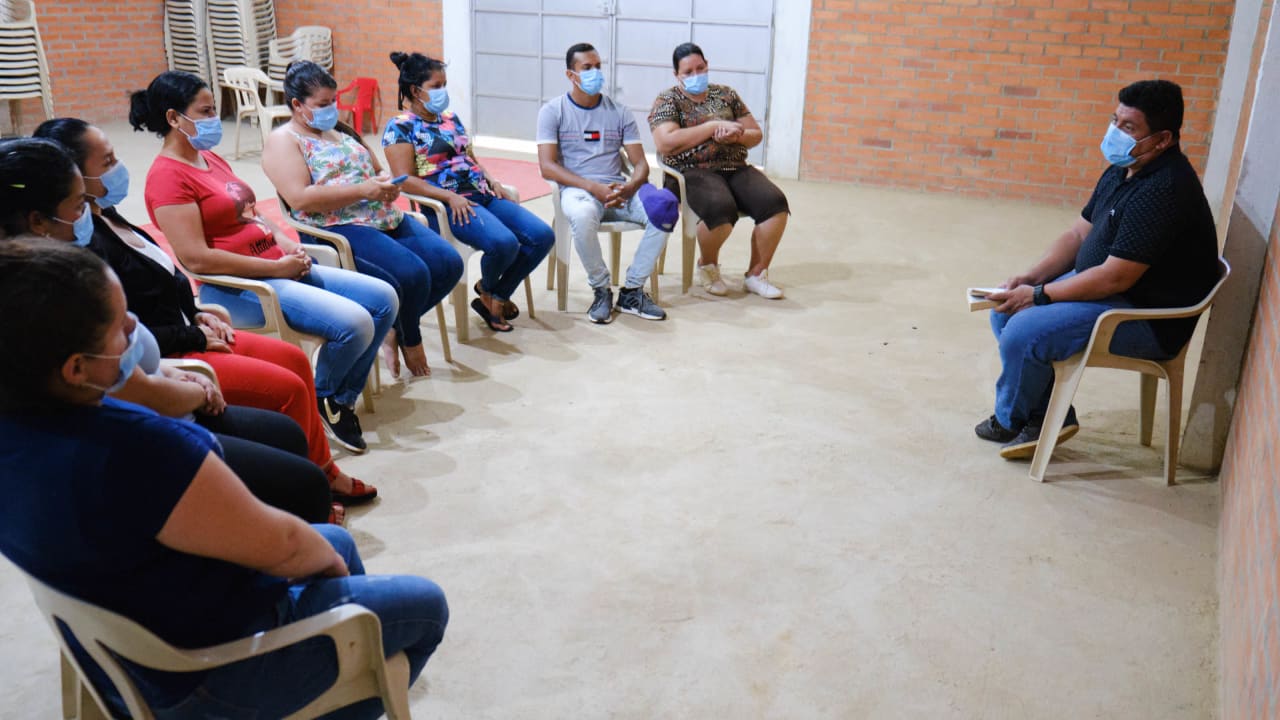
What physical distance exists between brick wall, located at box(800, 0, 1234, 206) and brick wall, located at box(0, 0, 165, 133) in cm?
623

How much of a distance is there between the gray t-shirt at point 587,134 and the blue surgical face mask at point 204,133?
1.73m

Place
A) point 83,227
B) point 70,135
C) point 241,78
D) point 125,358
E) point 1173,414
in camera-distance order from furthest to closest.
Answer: point 241,78 < point 1173,414 < point 70,135 < point 83,227 < point 125,358

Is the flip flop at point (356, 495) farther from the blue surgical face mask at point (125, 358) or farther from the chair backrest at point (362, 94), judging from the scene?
the chair backrest at point (362, 94)

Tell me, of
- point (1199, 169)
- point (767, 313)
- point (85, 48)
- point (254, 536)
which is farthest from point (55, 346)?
point (85, 48)

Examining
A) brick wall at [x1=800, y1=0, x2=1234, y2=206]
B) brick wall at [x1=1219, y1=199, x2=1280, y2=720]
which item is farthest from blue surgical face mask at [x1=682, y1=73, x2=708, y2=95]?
brick wall at [x1=800, y1=0, x2=1234, y2=206]

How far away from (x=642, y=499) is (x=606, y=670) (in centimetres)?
80

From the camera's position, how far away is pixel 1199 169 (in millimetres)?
6836

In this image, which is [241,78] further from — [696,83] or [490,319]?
[490,319]

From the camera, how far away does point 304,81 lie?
3461 mm

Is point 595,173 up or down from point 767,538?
up

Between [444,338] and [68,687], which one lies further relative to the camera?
[444,338]

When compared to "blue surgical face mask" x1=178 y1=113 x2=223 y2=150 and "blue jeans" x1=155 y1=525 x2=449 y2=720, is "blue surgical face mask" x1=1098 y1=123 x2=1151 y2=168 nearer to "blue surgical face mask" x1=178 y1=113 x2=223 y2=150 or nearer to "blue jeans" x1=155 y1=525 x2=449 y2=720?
"blue jeans" x1=155 y1=525 x2=449 y2=720

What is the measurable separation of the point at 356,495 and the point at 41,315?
1613 mm

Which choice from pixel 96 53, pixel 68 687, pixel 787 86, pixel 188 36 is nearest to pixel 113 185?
pixel 68 687
